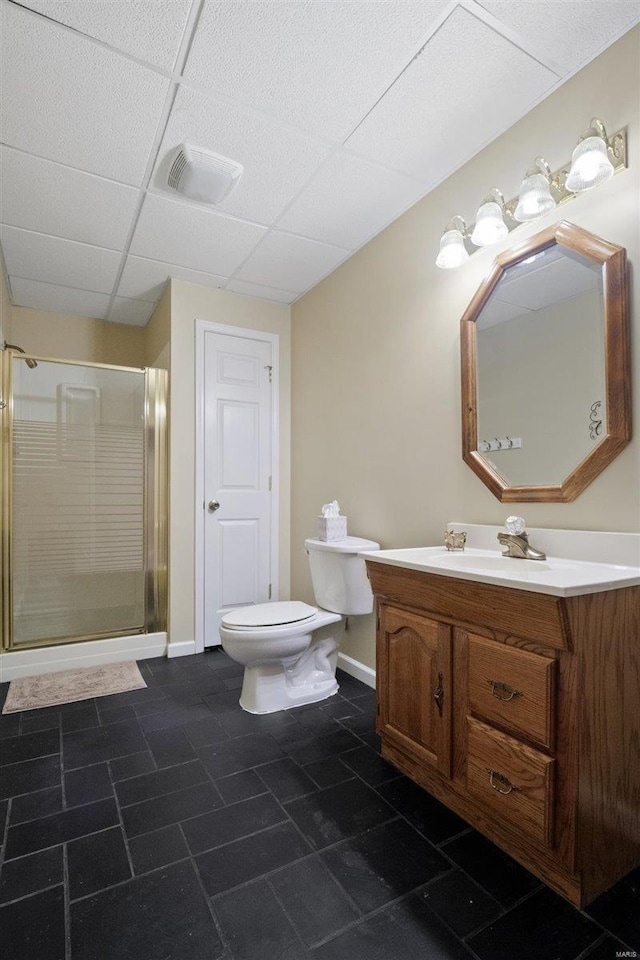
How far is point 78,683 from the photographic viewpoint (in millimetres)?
2537

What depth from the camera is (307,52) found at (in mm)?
1462

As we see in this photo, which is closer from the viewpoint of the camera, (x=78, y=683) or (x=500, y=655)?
(x=500, y=655)

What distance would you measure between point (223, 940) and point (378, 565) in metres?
1.08

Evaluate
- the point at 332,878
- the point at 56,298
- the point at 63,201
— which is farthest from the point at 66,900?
the point at 56,298

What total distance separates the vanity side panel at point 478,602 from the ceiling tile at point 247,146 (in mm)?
1649

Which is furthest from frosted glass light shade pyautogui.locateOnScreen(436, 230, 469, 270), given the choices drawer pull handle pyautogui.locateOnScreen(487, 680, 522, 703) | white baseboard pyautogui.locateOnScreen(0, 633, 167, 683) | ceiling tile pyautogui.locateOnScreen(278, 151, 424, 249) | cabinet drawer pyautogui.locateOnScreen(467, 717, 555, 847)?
white baseboard pyautogui.locateOnScreen(0, 633, 167, 683)

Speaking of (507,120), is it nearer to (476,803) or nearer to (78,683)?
(476,803)

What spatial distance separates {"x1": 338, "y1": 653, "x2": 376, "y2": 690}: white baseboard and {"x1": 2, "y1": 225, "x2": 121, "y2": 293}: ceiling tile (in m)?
2.64

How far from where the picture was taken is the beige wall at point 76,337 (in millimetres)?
3541

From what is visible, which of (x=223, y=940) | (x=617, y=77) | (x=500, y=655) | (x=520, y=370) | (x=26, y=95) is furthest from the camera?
(x=520, y=370)

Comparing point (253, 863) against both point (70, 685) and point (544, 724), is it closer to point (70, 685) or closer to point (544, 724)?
point (544, 724)

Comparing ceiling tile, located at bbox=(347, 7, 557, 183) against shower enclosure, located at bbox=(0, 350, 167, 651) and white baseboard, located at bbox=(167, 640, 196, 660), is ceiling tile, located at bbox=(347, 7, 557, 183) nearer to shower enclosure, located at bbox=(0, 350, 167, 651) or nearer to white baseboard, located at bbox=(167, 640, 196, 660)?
shower enclosure, located at bbox=(0, 350, 167, 651)

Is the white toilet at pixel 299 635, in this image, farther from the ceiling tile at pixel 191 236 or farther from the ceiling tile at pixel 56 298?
the ceiling tile at pixel 56 298

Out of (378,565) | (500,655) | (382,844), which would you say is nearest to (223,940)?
(382,844)
